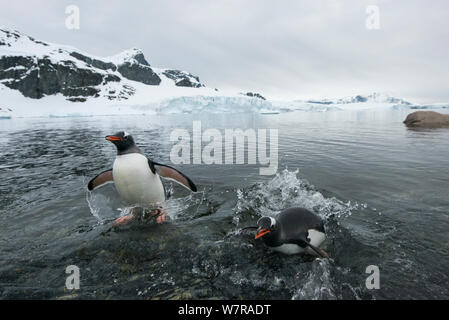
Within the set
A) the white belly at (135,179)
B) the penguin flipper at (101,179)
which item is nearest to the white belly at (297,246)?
the white belly at (135,179)

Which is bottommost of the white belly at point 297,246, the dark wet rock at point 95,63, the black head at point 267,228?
the white belly at point 297,246

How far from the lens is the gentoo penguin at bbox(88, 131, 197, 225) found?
17.9ft

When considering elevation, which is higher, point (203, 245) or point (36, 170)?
point (36, 170)

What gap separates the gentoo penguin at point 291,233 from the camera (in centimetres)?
403

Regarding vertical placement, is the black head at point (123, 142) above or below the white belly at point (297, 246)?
above

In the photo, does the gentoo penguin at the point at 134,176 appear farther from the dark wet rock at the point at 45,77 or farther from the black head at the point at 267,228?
the dark wet rock at the point at 45,77

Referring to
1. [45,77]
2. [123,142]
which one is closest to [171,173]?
[123,142]

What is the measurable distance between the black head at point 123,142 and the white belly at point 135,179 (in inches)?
5.0

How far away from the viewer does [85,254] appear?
14.0 ft

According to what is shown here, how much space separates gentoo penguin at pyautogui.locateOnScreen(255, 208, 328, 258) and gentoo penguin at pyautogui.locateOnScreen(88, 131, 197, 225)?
7.82ft

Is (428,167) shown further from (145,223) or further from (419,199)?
(145,223)

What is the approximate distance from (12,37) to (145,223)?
173531 millimetres
